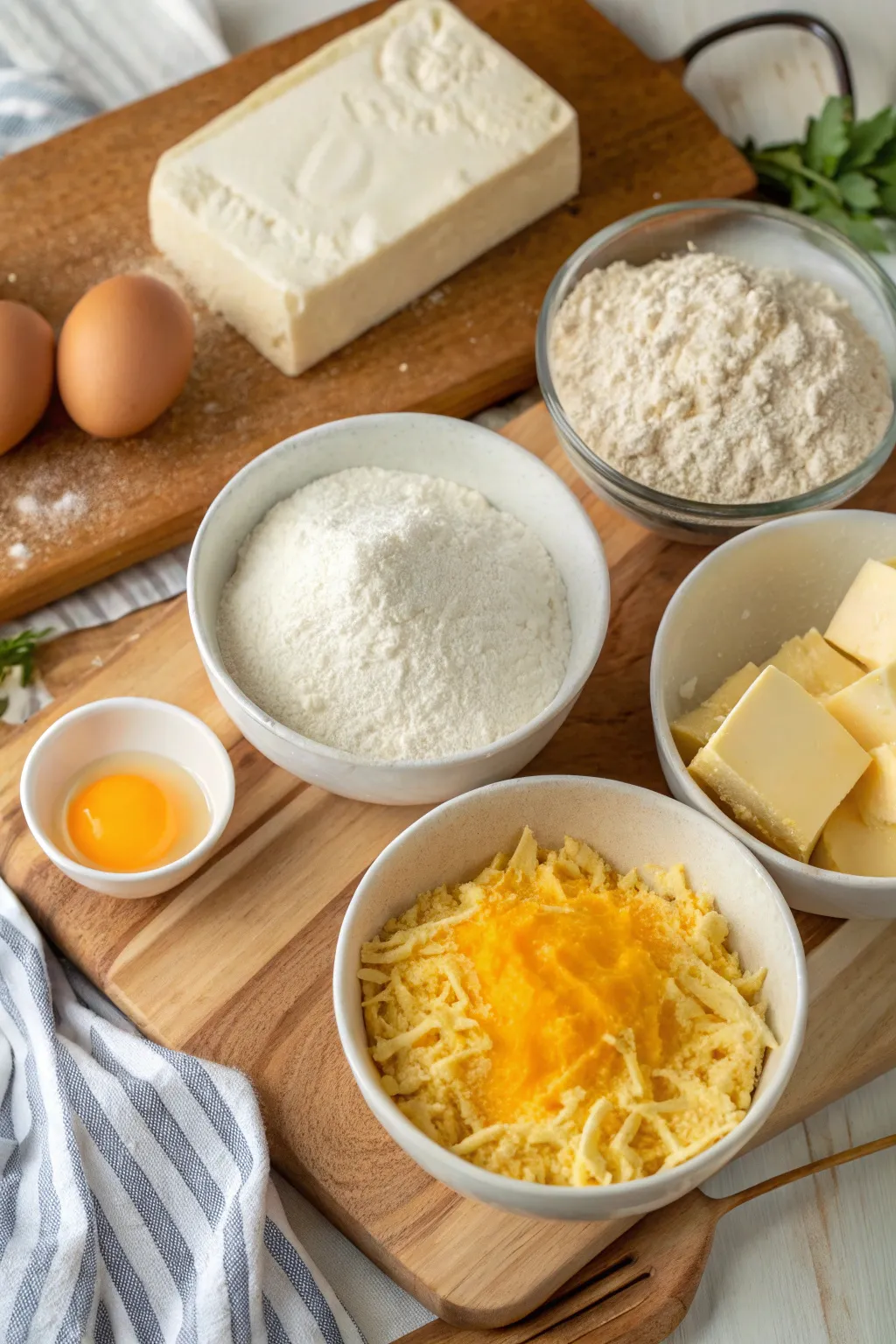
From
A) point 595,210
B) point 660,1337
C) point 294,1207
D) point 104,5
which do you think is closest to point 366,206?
point 595,210

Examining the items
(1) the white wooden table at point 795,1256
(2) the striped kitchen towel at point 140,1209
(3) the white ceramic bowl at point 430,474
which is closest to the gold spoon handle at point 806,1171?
(1) the white wooden table at point 795,1256

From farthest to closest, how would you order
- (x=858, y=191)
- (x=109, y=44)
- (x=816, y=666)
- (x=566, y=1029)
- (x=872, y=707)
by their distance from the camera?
(x=109, y=44)
(x=858, y=191)
(x=816, y=666)
(x=872, y=707)
(x=566, y=1029)

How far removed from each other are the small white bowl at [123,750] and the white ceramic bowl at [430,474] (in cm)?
8

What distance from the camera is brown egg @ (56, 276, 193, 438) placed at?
6.67ft

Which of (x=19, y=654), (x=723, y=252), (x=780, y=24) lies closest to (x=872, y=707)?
(x=723, y=252)

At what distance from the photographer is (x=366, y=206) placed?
223 cm

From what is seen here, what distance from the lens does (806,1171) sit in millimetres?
1692

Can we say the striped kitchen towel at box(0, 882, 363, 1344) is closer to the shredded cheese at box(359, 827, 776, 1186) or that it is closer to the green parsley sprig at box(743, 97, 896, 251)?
the shredded cheese at box(359, 827, 776, 1186)

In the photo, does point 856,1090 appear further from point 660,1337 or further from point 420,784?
point 420,784

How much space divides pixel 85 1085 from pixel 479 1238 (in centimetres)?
51

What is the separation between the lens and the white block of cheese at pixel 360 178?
219 cm

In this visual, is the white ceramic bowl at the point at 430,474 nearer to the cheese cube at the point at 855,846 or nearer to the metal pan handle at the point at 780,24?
→ the cheese cube at the point at 855,846

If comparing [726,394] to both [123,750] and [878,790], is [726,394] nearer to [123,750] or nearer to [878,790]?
[878,790]

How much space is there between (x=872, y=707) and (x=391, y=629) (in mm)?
614
